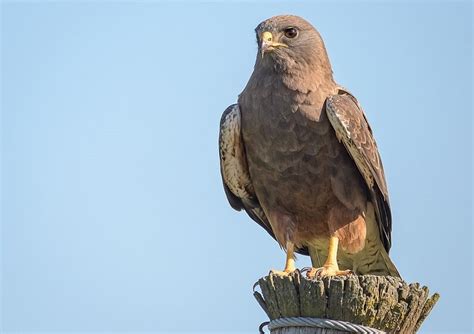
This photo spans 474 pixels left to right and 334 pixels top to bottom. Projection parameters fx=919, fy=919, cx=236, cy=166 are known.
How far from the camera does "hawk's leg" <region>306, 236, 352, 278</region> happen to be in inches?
307

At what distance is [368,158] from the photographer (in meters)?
8.62

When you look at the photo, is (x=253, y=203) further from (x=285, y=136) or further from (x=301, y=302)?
(x=301, y=302)

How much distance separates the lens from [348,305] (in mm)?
5473

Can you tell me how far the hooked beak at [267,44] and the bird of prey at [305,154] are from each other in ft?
0.04

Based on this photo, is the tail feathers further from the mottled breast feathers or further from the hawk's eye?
the hawk's eye

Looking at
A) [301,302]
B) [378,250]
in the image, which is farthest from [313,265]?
[301,302]

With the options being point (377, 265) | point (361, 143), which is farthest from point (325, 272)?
point (377, 265)

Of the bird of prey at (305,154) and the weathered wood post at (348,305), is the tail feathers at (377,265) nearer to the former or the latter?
the bird of prey at (305,154)

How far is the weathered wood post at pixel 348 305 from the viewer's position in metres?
5.47

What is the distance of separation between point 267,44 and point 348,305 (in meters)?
3.90

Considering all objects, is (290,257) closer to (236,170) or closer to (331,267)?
(331,267)

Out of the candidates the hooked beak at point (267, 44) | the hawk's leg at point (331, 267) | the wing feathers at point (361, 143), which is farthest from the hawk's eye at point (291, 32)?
the hawk's leg at point (331, 267)

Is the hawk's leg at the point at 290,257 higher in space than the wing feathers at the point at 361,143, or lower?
→ lower

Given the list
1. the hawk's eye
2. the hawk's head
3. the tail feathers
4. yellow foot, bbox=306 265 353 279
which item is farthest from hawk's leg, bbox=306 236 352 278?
the hawk's eye
